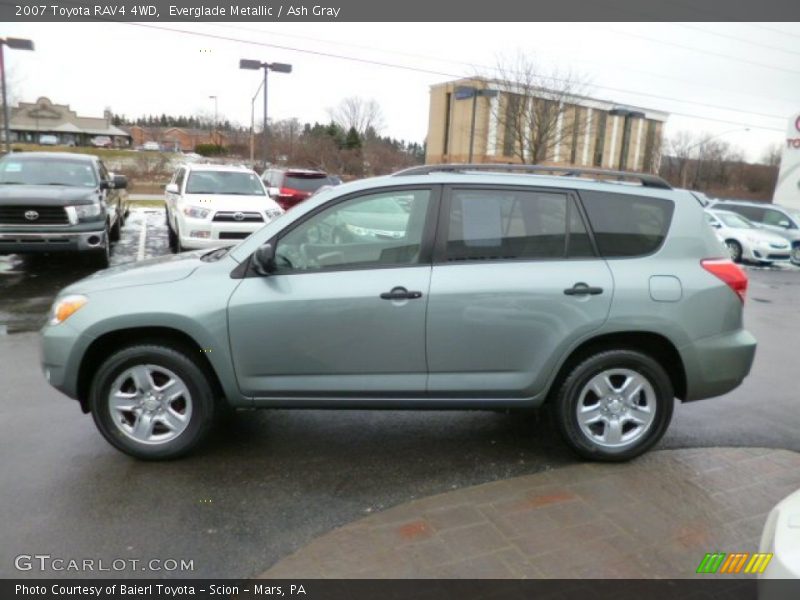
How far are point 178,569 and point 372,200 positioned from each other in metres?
2.34

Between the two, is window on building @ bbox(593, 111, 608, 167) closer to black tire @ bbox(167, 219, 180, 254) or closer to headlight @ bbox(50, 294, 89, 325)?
black tire @ bbox(167, 219, 180, 254)

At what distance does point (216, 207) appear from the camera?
35.8 ft

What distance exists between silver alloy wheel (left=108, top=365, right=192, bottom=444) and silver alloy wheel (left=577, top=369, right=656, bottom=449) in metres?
2.52

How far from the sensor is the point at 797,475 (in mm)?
3994

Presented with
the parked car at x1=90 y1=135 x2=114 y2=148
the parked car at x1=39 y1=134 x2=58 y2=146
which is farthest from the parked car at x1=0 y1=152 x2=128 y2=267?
the parked car at x1=90 y1=135 x2=114 y2=148

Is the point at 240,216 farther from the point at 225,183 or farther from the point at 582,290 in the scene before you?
the point at 582,290

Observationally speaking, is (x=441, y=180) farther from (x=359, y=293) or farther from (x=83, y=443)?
(x=83, y=443)

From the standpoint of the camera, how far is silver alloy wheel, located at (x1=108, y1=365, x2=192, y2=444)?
3885mm

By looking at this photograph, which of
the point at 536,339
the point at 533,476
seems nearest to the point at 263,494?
the point at 533,476

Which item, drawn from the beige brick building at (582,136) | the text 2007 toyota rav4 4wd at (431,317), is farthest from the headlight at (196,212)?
the beige brick building at (582,136)

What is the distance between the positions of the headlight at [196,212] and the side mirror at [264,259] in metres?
7.49

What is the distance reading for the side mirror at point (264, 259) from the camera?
377 cm

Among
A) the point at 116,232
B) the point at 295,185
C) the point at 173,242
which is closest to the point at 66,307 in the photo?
the point at 173,242

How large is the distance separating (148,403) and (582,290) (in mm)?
2768
